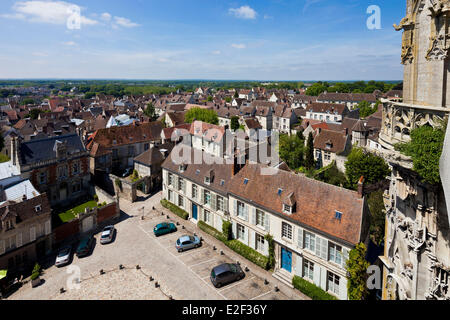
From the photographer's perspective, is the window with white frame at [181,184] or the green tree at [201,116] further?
the green tree at [201,116]

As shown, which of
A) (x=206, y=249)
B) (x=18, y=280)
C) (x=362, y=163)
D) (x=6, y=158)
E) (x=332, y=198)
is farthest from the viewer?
(x=6, y=158)

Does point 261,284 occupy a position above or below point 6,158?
below

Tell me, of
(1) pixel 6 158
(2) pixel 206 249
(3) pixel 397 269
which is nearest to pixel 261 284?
(2) pixel 206 249

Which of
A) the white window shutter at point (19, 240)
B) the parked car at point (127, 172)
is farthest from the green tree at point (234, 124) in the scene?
the white window shutter at point (19, 240)

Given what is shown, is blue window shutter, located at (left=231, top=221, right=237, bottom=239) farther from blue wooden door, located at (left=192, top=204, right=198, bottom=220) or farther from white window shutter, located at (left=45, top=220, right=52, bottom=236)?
white window shutter, located at (left=45, top=220, right=52, bottom=236)

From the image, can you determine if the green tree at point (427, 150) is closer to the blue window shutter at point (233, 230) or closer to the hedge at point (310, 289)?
the hedge at point (310, 289)

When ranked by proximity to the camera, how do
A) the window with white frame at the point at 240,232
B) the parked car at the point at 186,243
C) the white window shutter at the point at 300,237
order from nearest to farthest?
1. the white window shutter at the point at 300,237
2. the parked car at the point at 186,243
3. the window with white frame at the point at 240,232
